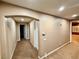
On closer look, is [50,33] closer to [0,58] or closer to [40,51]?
[40,51]

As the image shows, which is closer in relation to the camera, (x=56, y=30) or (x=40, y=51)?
(x=40, y=51)

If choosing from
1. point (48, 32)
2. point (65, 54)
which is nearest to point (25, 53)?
point (48, 32)

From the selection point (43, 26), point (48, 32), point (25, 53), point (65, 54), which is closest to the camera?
point (43, 26)

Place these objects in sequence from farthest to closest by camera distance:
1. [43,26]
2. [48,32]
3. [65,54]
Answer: [65,54]
[48,32]
[43,26]

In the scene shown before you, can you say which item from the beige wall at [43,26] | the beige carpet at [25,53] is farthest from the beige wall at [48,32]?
the beige carpet at [25,53]

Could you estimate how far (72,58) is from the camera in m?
4.42

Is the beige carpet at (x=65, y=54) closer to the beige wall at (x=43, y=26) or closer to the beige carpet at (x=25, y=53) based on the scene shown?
the beige wall at (x=43, y=26)

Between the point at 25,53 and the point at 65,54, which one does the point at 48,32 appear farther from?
the point at 25,53

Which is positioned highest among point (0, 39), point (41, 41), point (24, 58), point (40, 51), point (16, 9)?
point (16, 9)

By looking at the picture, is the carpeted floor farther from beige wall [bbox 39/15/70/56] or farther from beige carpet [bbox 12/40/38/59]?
beige carpet [bbox 12/40/38/59]

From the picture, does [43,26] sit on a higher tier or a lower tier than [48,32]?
higher

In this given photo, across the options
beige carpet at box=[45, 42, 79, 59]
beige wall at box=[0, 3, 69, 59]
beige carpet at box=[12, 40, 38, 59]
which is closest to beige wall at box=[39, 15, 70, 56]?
beige wall at box=[0, 3, 69, 59]

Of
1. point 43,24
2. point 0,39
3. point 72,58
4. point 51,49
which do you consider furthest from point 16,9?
point 72,58

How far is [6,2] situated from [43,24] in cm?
212
